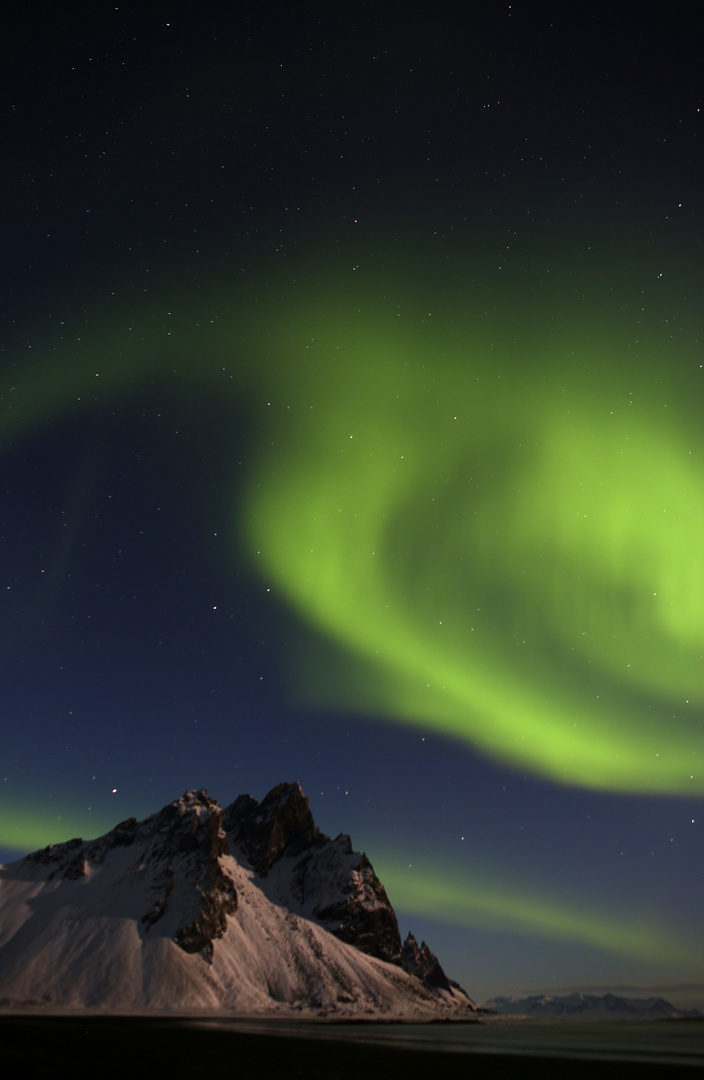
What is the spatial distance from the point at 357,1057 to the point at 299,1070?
17748mm

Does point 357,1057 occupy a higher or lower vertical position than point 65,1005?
higher

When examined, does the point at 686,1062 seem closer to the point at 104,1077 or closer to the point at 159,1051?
the point at 159,1051

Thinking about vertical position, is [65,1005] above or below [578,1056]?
below

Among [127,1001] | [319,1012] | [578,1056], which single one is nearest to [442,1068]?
[578,1056]

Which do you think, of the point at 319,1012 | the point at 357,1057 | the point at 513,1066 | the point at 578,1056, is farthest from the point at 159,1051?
the point at 319,1012

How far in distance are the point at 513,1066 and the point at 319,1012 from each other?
605 feet

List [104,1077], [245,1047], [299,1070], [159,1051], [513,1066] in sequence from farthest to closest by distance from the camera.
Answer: [245,1047] → [159,1051] → [513,1066] → [299,1070] → [104,1077]

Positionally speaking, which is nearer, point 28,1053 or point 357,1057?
point 28,1053

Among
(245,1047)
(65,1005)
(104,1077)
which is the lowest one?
(65,1005)

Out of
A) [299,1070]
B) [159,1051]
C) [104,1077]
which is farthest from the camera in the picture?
[159,1051]

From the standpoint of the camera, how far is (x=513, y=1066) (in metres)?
51.0

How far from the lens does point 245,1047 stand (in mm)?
61156

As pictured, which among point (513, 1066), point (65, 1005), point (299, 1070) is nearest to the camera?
point (299, 1070)

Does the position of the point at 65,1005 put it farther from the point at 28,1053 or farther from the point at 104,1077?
the point at 104,1077
